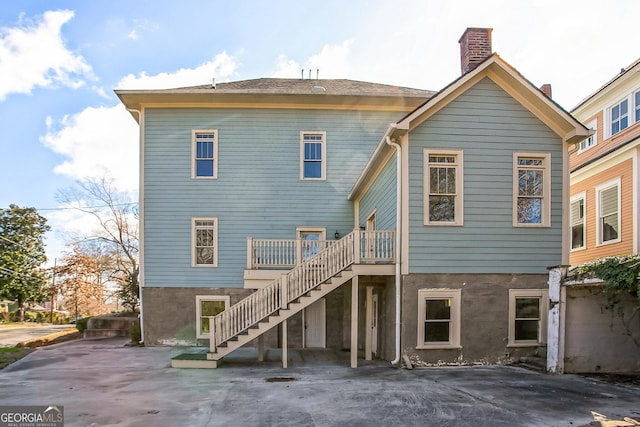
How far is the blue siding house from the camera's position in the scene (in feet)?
34.9

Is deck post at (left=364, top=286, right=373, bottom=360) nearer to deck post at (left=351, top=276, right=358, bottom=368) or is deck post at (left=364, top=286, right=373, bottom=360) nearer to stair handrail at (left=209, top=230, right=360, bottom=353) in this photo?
deck post at (left=351, top=276, right=358, bottom=368)

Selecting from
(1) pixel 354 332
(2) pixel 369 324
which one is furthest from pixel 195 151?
(1) pixel 354 332

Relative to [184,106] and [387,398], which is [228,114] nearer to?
[184,106]

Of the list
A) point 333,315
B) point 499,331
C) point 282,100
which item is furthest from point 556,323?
point 282,100

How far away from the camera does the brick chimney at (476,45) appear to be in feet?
40.2

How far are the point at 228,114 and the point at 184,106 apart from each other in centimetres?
152

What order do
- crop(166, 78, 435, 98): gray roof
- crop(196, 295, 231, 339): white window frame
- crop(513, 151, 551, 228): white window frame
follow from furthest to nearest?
1. crop(166, 78, 435, 98): gray roof
2. crop(196, 295, 231, 339): white window frame
3. crop(513, 151, 551, 228): white window frame

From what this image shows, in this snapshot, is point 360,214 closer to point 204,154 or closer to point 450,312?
point 450,312

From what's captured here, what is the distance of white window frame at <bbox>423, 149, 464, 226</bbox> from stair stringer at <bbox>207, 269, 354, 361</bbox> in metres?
2.46

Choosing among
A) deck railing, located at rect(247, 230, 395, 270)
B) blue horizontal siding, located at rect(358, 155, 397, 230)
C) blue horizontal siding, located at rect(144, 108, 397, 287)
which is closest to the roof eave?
blue horizontal siding, located at rect(358, 155, 397, 230)

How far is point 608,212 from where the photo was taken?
14.7 meters

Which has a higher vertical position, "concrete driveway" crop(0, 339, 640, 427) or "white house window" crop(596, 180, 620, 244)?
"white house window" crop(596, 180, 620, 244)

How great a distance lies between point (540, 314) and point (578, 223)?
7.49m

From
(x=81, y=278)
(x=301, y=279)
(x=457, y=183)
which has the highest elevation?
(x=457, y=183)
